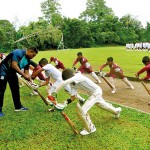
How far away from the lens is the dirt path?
352 inches

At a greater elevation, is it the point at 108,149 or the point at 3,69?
the point at 3,69

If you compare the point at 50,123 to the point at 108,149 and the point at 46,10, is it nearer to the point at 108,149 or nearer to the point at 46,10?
the point at 108,149

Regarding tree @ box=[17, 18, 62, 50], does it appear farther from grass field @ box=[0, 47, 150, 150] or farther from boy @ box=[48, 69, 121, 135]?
boy @ box=[48, 69, 121, 135]

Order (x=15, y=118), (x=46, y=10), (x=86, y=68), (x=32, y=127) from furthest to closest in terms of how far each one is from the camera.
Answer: (x=46, y=10)
(x=86, y=68)
(x=15, y=118)
(x=32, y=127)

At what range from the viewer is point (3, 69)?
7918 millimetres

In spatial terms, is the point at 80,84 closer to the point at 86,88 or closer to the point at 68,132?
the point at 86,88

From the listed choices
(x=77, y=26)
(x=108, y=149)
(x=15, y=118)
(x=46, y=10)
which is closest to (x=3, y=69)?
(x=15, y=118)

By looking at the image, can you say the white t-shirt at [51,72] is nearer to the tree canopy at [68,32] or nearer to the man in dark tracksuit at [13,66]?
the man in dark tracksuit at [13,66]

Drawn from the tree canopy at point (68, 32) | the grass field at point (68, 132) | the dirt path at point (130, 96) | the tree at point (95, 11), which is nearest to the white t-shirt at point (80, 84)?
the grass field at point (68, 132)

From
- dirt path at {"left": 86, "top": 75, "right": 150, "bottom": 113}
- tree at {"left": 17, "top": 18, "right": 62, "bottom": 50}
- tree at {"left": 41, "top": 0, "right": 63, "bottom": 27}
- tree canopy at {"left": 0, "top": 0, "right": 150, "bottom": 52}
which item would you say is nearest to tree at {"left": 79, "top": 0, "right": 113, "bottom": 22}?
tree canopy at {"left": 0, "top": 0, "right": 150, "bottom": 52}

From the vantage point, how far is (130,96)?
10.3m

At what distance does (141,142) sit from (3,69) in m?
4.40

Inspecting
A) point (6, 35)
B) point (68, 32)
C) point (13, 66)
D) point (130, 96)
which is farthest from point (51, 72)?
point (68, 32)

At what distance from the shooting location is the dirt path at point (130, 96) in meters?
8.93
